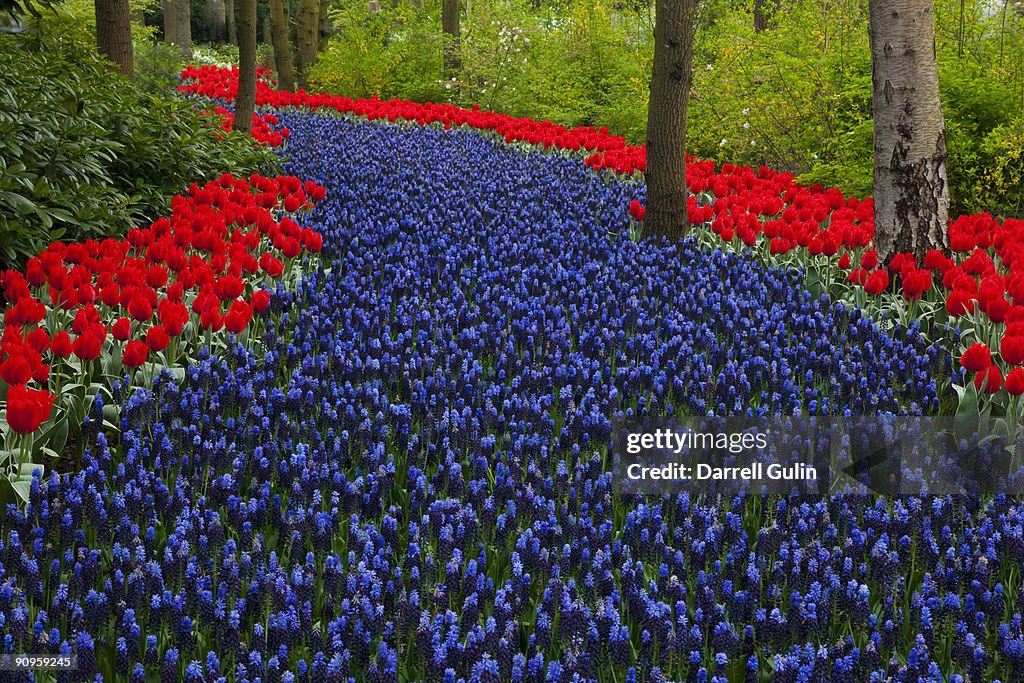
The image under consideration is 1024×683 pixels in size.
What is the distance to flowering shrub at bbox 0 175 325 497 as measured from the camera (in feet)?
14.0

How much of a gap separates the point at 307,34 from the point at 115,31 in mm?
11487

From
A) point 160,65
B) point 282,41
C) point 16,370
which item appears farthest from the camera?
point 282,41

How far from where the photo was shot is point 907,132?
704cm

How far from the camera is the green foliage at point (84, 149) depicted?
688cm

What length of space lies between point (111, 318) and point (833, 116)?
30.0ft

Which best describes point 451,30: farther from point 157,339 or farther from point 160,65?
point 157,339

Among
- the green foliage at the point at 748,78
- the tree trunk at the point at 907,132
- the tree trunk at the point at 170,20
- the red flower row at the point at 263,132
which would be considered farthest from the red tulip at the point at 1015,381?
the tree trunk at the point at 170,20

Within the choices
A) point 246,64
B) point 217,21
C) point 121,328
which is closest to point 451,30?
point 246,64

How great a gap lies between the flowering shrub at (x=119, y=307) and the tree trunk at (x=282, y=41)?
12.6 metres

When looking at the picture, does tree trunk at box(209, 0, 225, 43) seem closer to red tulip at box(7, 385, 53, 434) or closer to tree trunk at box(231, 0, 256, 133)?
tree trunk at box(231, 0, 256, 133)

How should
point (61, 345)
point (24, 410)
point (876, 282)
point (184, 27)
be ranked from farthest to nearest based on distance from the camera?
1. point (184, 27)
2. point (876, 282)
3. point (61, 345)
4. point (24, 410)

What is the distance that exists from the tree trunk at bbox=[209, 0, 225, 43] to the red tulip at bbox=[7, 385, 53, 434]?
128 ft

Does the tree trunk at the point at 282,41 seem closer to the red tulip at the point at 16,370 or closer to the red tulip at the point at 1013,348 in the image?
the red tulip at the point at 16,370

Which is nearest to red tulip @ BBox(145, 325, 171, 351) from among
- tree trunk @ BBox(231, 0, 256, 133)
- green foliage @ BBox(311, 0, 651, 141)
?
tree trunk @ BBox(231, 0, 256, 133)
